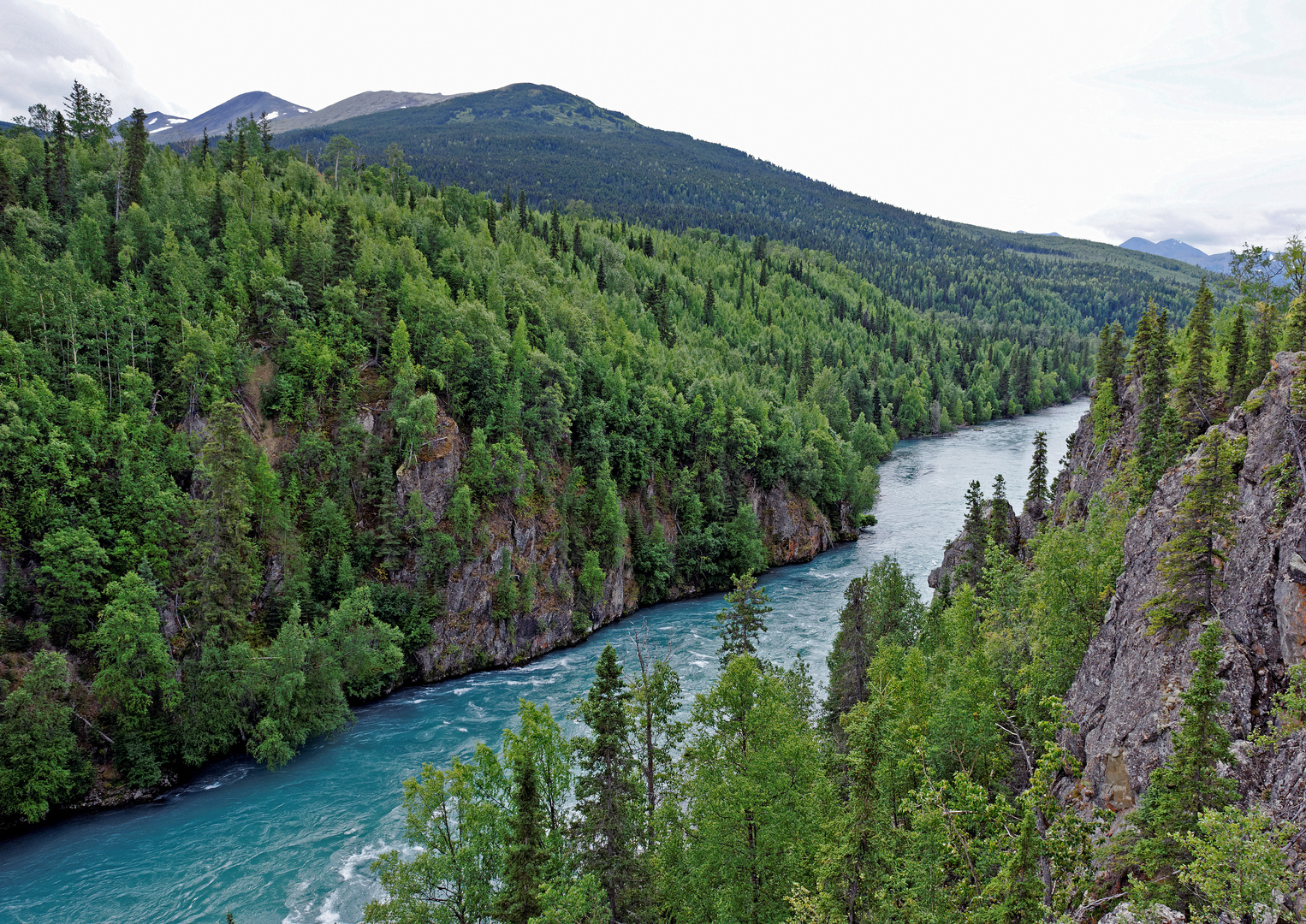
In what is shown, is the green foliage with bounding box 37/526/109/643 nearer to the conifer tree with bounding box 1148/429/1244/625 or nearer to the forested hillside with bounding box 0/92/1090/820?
the forested hillside with bounding box 0/92/1090/820

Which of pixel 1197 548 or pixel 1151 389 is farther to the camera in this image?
pixel 1151 389

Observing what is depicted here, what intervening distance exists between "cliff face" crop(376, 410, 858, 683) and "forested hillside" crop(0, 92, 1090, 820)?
25cm

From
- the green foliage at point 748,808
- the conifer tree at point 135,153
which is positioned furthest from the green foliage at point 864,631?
the conifer tree at point 135,153

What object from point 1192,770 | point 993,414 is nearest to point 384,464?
point 1192,770

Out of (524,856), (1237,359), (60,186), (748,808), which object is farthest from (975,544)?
(60,186)

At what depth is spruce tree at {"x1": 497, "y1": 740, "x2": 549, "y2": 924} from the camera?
75.1 feet

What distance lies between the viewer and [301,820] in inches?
1527

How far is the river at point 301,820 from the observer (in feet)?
108

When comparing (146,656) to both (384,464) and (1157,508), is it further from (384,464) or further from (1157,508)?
(1157,508)

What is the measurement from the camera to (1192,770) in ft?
46.3

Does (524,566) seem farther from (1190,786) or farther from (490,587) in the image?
(1190,786)

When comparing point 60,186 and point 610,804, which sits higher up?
point 60,186

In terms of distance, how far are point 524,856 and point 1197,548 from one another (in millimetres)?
21785

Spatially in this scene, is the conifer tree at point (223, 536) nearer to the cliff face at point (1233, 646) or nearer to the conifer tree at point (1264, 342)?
the cliff face at point (1233, 646)
